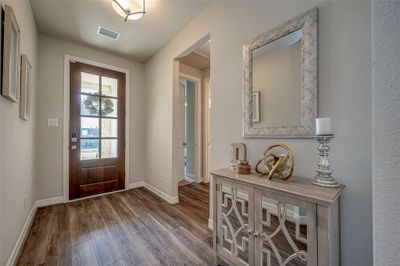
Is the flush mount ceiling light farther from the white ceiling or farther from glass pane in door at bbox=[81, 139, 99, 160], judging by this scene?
glass pane in door at bbox=[81, 139, 99, 160]

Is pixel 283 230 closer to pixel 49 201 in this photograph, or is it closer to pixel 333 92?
pixel 333 92

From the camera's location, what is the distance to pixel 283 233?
1038mm

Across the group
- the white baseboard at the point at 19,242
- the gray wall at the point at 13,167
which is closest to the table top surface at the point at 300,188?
the gray wall at the point at 13,167

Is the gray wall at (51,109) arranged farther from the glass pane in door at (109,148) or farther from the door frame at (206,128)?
the door frame at (206,128)

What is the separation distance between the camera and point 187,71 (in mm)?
3637

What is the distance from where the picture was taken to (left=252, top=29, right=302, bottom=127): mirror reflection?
1277mm

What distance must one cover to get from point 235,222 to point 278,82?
1.14 meters

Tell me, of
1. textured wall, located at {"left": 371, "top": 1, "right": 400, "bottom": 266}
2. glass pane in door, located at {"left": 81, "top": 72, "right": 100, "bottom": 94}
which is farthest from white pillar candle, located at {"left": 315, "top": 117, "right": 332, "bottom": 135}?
glass pane in door, located at {"left": 81, "top": 72, "right": 100, "bottom": 94}

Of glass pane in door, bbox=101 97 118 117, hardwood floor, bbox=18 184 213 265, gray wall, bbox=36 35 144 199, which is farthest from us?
glass pane in door, bbox=101 97 118 117

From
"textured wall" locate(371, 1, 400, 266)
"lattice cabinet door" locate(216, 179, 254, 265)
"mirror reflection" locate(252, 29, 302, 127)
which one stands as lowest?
"lattice cabinet door" locate(216, 179, 254, 265)

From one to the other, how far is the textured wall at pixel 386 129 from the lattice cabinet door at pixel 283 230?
2.02 feet

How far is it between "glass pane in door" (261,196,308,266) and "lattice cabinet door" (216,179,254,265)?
0.09m

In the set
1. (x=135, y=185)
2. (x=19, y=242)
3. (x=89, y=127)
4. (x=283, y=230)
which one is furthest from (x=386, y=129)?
(x=135, y=185)

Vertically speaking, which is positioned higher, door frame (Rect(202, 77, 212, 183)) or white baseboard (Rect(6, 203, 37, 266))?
door frame (Rect(202, 77, 212, 183))
